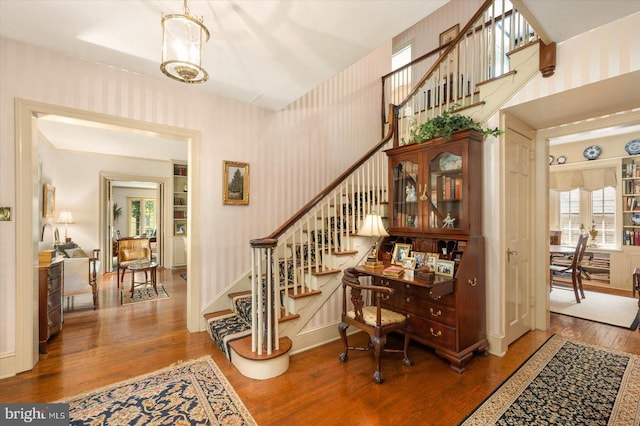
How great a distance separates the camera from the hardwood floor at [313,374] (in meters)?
2.04

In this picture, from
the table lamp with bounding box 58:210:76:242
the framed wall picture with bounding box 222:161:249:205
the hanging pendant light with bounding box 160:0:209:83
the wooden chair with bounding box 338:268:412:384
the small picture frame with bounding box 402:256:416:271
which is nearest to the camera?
the hanging pendant light with bounding box 160:0:209:83

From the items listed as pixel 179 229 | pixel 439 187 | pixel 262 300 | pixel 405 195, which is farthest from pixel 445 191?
pixel 179 229

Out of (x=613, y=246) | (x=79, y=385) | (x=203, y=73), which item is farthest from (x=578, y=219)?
(x=79, y=385)

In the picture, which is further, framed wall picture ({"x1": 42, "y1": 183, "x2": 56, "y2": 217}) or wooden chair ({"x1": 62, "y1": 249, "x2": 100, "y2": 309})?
framed wall picture ({"x1": 42, "y1": 183, "x2": 56, "y2": 217})

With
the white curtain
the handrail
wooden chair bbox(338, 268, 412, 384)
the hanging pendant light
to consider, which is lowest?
wooden chair bbox(338, 268, 412, 384)

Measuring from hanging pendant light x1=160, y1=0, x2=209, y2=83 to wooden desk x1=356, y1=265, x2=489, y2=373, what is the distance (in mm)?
2371

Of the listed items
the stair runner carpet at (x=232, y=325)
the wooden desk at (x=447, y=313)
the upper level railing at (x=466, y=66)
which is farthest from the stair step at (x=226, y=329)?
the upper level railing at (x=466, y=66)

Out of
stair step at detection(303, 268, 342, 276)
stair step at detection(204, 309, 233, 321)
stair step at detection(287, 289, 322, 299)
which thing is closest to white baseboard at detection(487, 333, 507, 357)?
stair step at detection(303, 268, 342, 276)

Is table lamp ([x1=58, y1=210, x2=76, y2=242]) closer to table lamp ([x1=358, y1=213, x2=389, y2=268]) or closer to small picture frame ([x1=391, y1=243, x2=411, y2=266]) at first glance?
table lamp ([x1=358, y1=213, x2=389, y2=268])

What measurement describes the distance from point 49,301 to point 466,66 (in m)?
5.60

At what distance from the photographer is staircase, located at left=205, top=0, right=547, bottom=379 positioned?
8.41 ft

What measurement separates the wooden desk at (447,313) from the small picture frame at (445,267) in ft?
0.36

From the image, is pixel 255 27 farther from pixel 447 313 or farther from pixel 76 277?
pixel 76 277

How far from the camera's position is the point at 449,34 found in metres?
5.45
